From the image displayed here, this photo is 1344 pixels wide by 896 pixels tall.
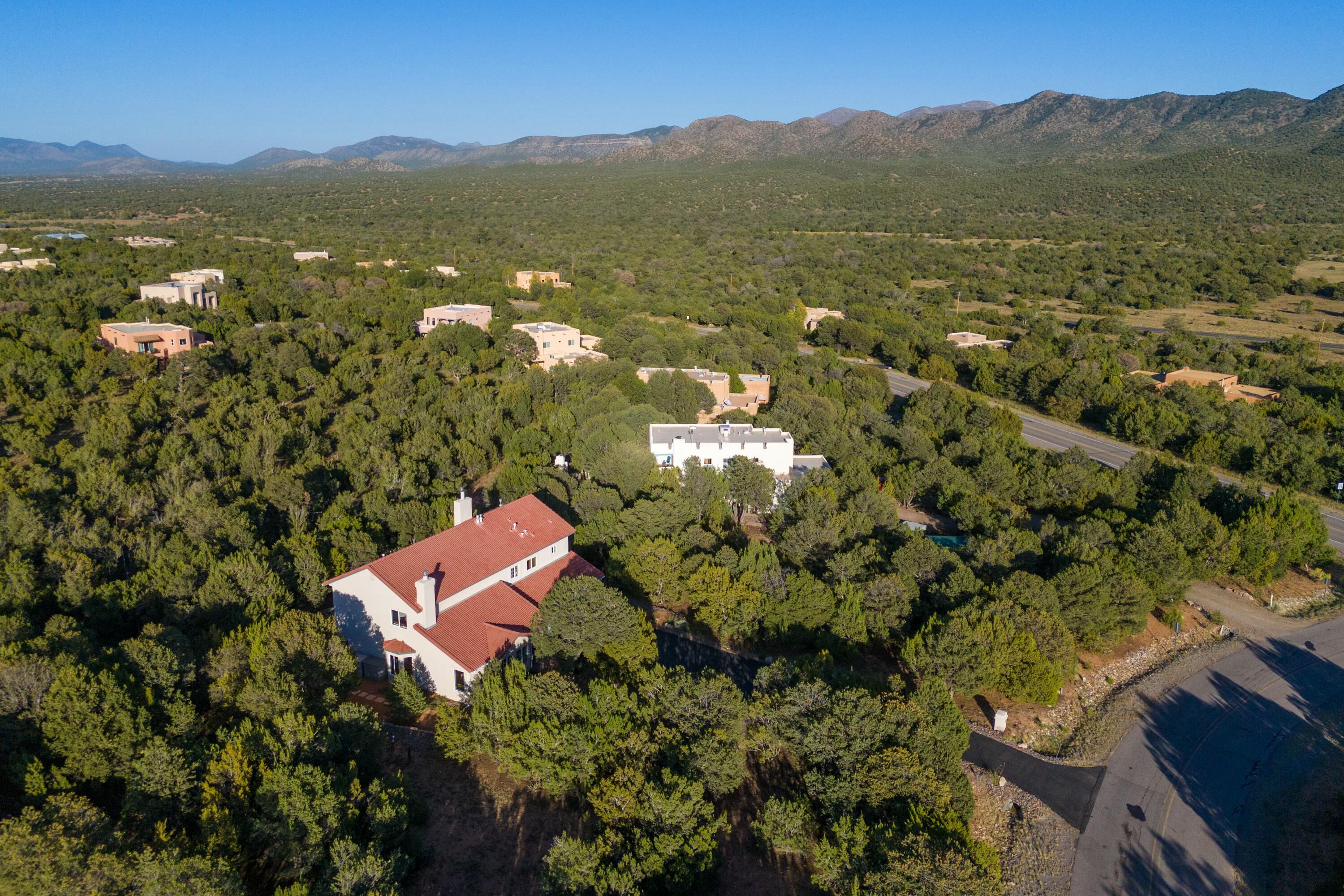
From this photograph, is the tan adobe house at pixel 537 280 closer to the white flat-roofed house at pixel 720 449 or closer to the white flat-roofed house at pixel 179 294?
the white flat-roofed house at pixel 179 294

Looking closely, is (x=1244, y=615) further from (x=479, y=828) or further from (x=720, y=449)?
(x=479, y=828)

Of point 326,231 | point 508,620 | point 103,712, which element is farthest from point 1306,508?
point 326,231

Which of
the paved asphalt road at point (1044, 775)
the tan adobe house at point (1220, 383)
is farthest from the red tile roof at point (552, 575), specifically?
the tan adobe house at point (1220, 383)

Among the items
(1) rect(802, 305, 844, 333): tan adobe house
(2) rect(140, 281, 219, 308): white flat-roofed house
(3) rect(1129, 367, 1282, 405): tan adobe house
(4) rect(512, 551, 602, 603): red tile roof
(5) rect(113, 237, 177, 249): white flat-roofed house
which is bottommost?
(3) rect(1129, 367, 1282, 405): tan adobe house

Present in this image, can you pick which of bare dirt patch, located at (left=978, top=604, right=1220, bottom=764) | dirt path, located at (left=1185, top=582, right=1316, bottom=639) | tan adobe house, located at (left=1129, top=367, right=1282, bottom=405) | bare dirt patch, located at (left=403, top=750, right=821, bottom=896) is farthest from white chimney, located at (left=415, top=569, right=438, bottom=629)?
tan adobe house, located at (left=1129, top=367, right=1282, bottom=405)

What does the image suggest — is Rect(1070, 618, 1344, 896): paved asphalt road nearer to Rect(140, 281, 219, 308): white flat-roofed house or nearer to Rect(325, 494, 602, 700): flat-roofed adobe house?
Rect(325, 494, 602, 700): flat-roofed adobe house

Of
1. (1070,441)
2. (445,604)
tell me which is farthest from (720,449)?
(1070,441)
